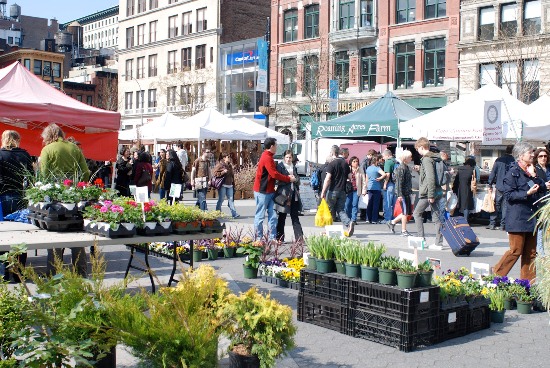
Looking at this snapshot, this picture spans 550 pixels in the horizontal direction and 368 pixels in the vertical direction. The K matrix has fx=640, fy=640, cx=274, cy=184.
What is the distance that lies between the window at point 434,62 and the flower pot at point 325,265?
32603mm

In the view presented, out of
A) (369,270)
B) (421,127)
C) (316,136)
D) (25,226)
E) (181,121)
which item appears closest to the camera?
(369,270)

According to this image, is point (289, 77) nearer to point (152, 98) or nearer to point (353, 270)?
point (152, 98)

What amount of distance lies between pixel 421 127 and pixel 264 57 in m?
27.7

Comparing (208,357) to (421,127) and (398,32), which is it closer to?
(421,127)

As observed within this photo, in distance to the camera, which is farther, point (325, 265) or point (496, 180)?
point (496, 180)

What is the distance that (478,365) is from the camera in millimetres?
5602

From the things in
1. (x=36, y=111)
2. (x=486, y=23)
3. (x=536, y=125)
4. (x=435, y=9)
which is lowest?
(x=36, y=111)

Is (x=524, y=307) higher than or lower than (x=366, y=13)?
lower

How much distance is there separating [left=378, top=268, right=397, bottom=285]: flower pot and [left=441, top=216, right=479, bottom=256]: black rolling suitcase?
18.8ft

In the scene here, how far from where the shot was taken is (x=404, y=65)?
128 ft

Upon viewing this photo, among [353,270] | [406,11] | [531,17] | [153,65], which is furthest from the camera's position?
[153,65]

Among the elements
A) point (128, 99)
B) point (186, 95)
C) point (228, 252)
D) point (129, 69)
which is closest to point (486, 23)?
point (228, 252)

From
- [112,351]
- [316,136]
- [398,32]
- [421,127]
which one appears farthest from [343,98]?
[112,351]

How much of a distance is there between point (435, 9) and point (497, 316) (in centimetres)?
3343
